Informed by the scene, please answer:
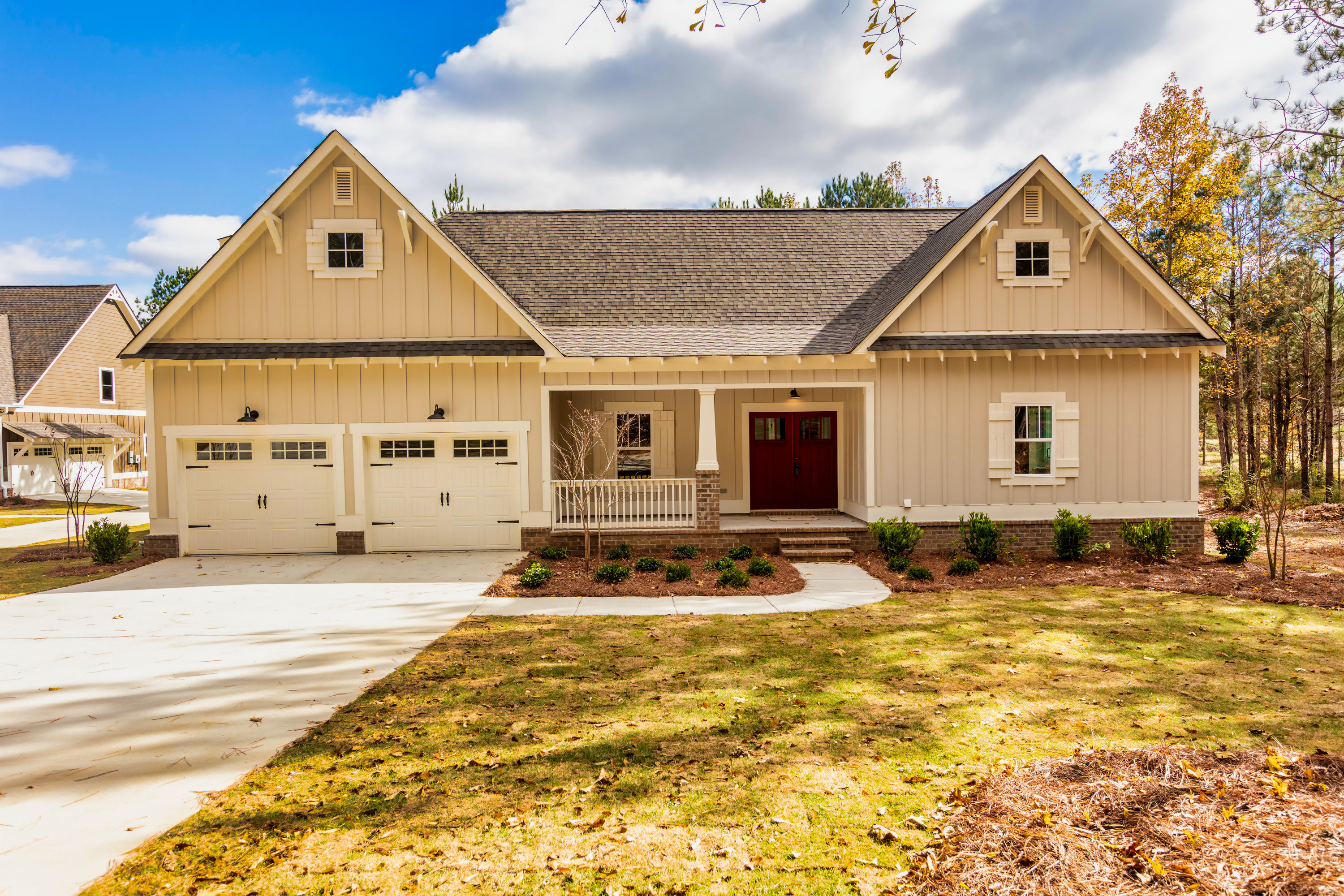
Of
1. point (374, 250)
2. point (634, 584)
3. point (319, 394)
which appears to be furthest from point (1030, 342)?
point (319, 394)

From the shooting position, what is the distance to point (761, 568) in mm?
10414

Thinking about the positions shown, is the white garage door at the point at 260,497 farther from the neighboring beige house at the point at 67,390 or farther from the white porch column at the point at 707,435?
the neighboring beige house at the point at 67,390

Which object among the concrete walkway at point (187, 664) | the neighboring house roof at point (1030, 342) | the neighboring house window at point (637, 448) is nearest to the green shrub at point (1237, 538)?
the neighboring house roof at point (1030, 342)

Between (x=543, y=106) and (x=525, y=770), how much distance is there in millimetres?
11530

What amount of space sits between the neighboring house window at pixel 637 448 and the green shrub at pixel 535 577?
4969 millimetres

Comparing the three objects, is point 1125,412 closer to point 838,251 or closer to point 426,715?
point 838,251

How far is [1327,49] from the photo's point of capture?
1178 cm

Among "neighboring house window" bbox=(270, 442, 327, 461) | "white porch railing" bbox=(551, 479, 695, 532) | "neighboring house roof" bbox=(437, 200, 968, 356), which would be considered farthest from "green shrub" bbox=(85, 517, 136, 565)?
"neighboring house roof" bbox=(437, 200, 968, 356)

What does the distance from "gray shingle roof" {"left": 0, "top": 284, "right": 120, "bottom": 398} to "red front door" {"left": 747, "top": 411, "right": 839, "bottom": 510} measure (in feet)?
88.8

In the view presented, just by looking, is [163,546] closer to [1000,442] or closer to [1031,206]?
[1000,442]

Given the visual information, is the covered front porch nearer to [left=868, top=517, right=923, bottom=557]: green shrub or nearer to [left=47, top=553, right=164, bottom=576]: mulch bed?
[left=868, top=517, right=923, bottom=557]: green shrub

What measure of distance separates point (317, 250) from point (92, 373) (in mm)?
22700

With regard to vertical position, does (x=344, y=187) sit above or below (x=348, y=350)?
above

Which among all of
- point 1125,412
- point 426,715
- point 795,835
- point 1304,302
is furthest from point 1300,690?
point 1304,302
